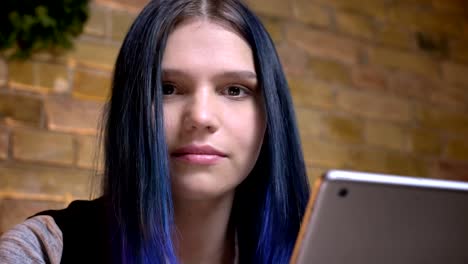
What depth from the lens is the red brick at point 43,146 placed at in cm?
159

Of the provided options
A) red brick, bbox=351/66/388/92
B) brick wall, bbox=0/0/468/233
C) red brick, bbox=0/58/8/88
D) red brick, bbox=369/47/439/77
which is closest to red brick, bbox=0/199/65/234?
brick wall, bbox=0/0/468/233

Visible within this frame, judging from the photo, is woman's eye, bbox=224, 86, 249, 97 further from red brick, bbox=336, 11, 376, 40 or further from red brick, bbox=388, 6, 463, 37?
red brick, bbox=388, 6, 463, 37

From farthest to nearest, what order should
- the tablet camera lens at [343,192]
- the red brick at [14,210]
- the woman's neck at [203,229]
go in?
the red brick at [14,210] → the woman's neck at [203,229] → the tablet camera lens at [343,192]

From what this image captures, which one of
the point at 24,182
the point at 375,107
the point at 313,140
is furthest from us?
the point at 375,107

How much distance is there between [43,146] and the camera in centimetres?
162

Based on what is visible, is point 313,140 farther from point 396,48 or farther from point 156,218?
point 156,218

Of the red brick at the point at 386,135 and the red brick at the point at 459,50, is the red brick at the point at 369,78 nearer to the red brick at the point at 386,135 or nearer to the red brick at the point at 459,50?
the red brick at the point at 386,135

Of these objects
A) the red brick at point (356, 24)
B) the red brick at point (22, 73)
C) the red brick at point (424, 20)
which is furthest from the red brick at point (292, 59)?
the red brick at point (22, 73)

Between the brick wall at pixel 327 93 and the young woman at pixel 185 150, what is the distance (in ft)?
1.95

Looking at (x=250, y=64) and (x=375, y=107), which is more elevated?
(x=250, y=64)

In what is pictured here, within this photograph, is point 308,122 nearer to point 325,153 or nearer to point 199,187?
point 325,153

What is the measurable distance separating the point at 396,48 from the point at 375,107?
27 centimetres

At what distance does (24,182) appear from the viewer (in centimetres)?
159

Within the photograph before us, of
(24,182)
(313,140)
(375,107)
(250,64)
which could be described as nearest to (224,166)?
(250,64)
